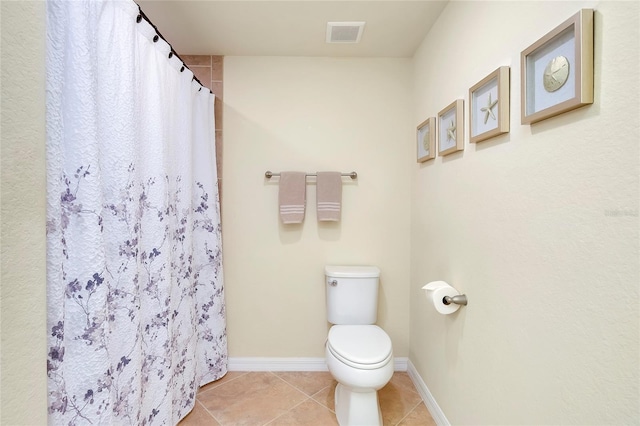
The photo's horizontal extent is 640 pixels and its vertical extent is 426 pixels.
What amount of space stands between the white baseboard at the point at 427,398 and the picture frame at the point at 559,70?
58.6 inches

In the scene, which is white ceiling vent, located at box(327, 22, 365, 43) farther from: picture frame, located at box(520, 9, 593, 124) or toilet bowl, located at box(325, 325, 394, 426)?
toilet bowl, located at box(325, 325, 394, 426)

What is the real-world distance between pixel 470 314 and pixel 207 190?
5.32 feet

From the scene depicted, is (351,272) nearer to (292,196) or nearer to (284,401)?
(292,196)

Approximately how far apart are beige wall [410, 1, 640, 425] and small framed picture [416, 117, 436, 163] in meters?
0.19

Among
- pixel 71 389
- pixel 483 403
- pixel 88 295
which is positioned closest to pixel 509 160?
pixel 483 403

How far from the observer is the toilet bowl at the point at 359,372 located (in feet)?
4.58

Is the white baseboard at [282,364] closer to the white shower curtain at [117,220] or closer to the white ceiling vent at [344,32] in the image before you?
the white shower curtain at [117,220]

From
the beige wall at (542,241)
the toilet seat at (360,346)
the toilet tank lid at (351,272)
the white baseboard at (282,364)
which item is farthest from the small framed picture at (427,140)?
the white baseboard at (282,364)

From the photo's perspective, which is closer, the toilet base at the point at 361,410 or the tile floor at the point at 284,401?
the toilet base at the point at 361,410

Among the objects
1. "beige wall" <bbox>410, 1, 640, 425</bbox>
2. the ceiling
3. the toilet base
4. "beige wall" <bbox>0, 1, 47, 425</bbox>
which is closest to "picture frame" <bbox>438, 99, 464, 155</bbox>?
"beige wall" <bbox>410, 1, 640, 425</bbox>

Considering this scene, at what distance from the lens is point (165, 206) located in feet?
4.42

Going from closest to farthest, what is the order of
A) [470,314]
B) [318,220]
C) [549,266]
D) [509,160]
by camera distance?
1. [549,266]
2. [509,160]
3. [470,314]
4. [318,220]

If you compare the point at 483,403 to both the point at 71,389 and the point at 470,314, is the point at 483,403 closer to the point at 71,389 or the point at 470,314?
the point at 470,314

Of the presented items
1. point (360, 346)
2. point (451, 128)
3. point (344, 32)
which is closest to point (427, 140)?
point (451, 128)
